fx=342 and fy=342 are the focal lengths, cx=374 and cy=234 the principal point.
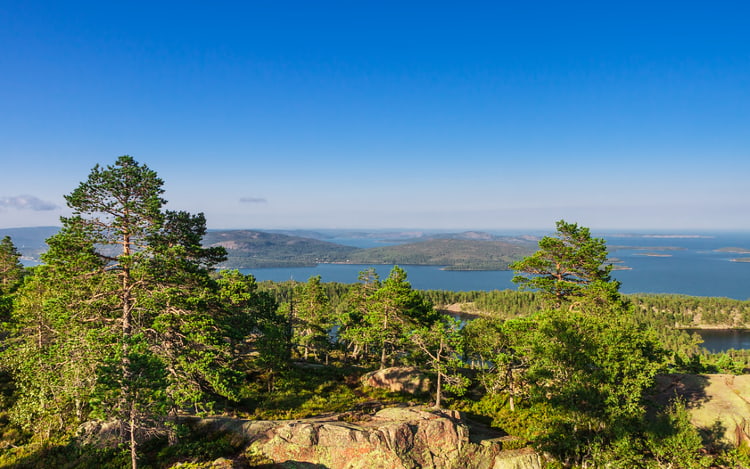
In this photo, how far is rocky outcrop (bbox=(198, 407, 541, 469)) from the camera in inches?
630

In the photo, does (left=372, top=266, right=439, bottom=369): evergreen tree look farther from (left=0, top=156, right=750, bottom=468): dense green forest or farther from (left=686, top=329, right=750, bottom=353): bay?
(left=686, top=329, right=750, bottom=353): bay

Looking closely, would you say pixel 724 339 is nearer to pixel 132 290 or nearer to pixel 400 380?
pixel 400 380

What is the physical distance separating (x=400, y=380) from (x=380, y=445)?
18.1 metres

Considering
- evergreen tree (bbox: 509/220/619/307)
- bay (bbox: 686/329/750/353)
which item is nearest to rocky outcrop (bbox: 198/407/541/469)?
evergreen tree (bbox: 509/220/619/307)

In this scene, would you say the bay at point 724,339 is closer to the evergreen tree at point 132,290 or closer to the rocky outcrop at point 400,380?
the rocky outcrop at point 400,380

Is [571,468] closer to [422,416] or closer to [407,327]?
[422,416]

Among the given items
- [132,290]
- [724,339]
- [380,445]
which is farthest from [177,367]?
[724,339]

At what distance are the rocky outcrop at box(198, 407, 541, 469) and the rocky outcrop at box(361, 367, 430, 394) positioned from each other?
14.5 metres

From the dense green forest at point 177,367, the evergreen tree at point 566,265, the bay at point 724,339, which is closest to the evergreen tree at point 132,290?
the dense green forest at point 177,367

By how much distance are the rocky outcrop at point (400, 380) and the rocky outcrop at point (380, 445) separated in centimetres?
1449

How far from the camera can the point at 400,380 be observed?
3378 cm

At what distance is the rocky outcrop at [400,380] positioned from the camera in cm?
3322

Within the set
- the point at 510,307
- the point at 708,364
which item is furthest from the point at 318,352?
the point at 510,307

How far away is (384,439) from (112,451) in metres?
13.1
